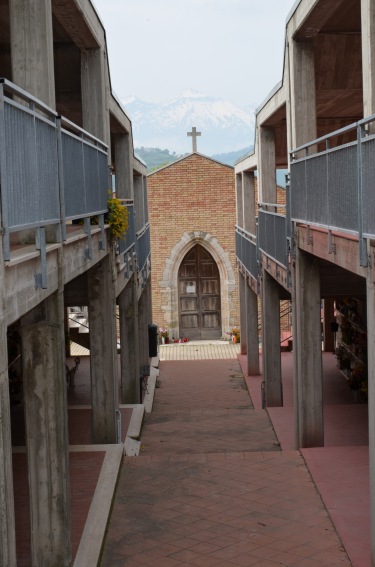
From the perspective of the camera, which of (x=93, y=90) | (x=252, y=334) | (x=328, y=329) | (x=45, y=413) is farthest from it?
(x=328, y=329)

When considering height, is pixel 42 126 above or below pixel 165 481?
above

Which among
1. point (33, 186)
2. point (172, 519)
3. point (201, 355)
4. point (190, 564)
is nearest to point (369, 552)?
point (190, 564)

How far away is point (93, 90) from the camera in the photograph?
1141 centimetres

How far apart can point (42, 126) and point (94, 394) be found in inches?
238

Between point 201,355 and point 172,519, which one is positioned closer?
point 172,519

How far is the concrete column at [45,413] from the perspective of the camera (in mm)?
6341

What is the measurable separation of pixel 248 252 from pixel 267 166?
3.24m

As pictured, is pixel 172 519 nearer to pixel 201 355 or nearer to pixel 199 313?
pixel 201 355

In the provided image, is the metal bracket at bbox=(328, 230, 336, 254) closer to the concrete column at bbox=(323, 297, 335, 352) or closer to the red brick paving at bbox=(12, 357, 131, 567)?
the red brick paving at bbox=(12, 357, 131, 567)

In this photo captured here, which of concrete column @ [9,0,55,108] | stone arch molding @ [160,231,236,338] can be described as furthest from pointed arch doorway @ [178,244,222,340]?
concrete column @ [9,0,55,108]

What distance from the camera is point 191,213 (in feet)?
93.2

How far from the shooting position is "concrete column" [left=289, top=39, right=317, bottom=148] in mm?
11586

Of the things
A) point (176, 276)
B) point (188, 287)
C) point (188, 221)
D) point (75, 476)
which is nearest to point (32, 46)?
point (75, 476)

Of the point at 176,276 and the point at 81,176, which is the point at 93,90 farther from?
the point at 176,276
